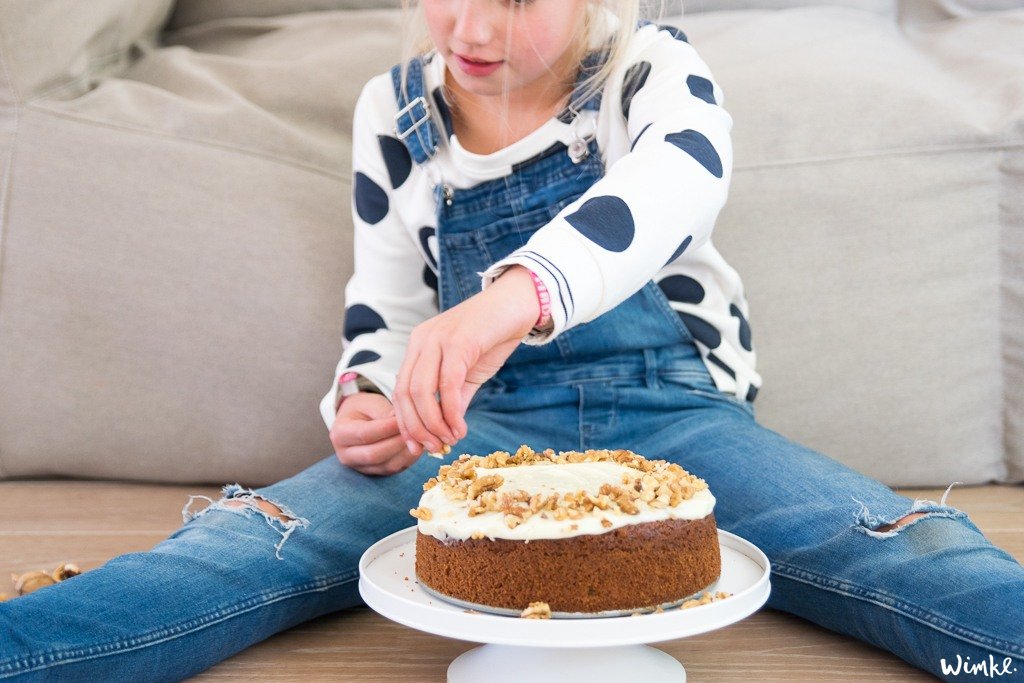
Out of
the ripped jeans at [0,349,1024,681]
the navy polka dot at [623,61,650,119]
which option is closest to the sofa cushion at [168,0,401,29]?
the navy polka dot at [623,61,650,119]

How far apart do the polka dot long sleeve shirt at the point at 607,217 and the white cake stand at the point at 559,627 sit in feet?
0.76

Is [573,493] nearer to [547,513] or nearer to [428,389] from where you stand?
[547,513]

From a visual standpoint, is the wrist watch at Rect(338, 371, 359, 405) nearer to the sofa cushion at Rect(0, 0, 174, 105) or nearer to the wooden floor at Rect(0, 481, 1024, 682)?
the wooden floor at Rect(0, 481, 1024, 682)

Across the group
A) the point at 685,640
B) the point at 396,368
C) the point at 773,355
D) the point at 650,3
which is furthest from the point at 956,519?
the point at 650,3

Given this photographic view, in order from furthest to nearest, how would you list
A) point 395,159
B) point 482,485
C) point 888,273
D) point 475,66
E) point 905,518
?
point 888,273 → point 395,159 → point 475,66 → point 905,518 → point 482,485

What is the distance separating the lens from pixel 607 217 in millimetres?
922

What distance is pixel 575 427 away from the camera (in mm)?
1214

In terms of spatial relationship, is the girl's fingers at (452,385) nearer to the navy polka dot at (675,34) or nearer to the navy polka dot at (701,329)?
the navy polka dot at (701,329)

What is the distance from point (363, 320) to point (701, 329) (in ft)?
1.33

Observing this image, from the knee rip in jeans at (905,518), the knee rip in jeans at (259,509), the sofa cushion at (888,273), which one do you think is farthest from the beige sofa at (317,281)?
the knee rip in jeans at (905,518)

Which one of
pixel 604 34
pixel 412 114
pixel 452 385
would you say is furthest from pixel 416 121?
pixel 452 385

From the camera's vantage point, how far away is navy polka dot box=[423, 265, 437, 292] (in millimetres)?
1353

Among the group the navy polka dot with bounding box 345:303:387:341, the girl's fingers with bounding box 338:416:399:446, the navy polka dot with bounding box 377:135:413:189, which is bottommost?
the girl's fingers with bounding box 338:416:399:446

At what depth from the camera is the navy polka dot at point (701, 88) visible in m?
1.11
